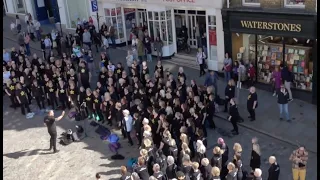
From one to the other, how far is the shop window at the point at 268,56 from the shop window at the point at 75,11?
12.6 metres

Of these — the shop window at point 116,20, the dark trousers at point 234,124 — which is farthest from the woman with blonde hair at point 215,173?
the shop window at point 116,20

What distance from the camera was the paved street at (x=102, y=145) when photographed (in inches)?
534

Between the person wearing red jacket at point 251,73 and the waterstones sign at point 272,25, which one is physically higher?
the waterstones sign at point 272,25

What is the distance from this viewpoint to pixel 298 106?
1670 cm

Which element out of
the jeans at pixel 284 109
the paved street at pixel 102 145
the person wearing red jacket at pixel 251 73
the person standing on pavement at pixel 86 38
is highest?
the person standing on pavement at pixel 86 38

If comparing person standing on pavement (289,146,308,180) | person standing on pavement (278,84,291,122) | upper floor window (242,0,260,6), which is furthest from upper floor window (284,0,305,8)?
person standing on pavement (289,146,308,180)

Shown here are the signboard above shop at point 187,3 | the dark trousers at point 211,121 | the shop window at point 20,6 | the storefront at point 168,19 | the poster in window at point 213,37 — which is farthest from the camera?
the shop window at point 20,6

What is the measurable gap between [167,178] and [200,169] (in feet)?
2.89

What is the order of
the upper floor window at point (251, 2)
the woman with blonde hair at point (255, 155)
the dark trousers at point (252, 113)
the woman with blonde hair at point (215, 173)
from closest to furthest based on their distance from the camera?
the woman with blonde hair at point (215, 173)
the woman with blonde hair at point (255, 155)
the dark trousers at point (252, 113)
the upper floor window at point (251, 2)

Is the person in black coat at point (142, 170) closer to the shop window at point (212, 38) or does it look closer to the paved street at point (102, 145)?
the paved street at point (102, 145)

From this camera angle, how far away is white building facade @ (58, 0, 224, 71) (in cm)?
1961

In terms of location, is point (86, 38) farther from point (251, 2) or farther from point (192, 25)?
point (251, 2)

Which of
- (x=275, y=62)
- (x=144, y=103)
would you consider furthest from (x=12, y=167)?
(x=275, y=62)

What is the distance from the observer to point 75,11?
91.8 ft
